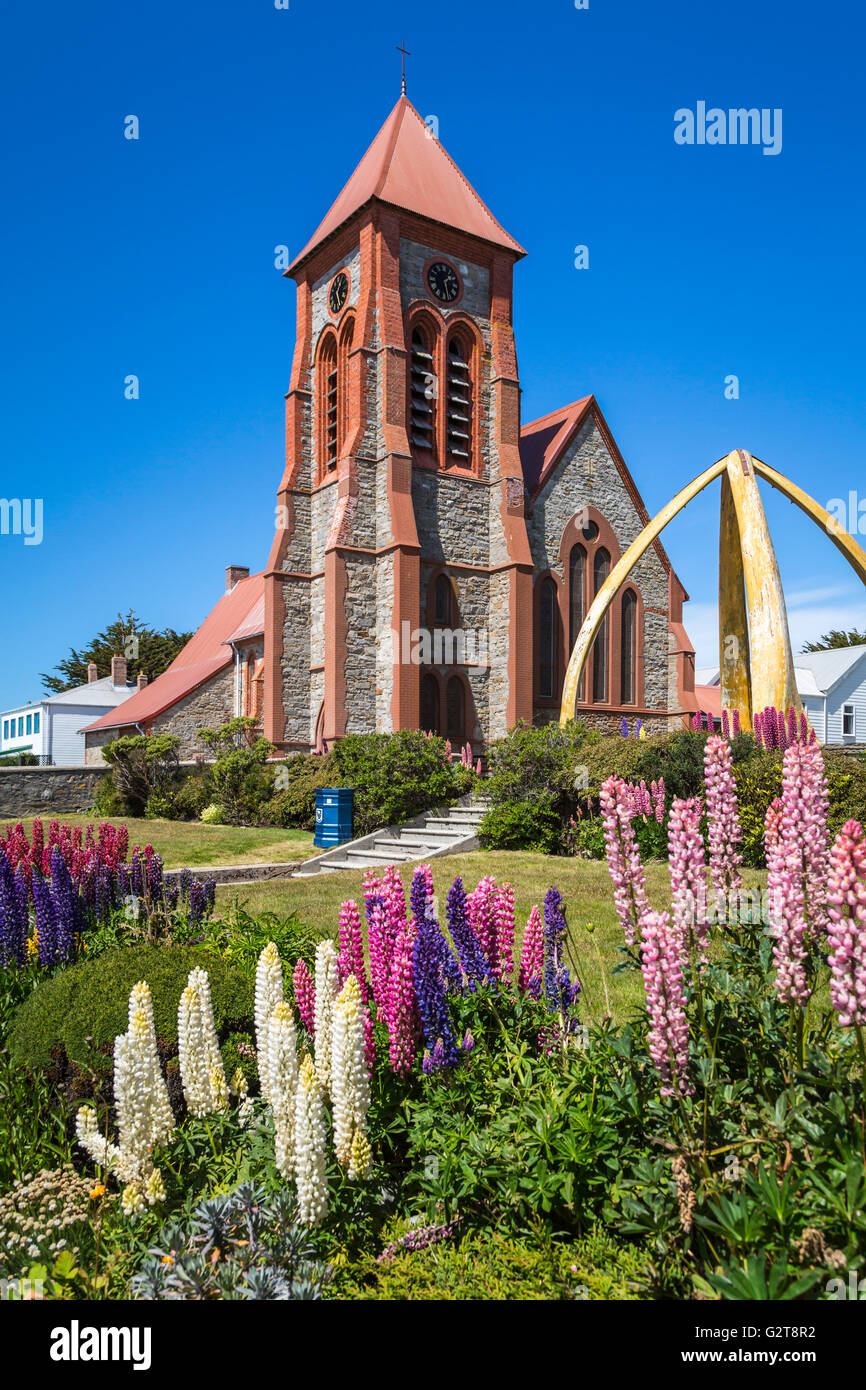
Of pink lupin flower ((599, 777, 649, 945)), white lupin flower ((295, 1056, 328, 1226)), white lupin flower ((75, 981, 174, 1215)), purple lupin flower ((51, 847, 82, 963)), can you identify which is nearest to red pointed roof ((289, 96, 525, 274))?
purple lupin flower ((51, 847, 82, 963))

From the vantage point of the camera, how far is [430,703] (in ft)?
81.2

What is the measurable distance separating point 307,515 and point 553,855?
52.8ft

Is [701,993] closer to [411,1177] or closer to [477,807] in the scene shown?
[411,1177]

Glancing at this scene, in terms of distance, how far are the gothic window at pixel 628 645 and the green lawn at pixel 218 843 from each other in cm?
1491

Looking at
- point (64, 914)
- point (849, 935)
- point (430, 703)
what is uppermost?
point (430, 703)

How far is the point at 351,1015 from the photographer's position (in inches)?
102

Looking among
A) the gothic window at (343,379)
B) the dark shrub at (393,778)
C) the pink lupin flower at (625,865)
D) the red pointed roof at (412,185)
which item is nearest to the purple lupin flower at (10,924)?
the pink lupin flower at (625,865)

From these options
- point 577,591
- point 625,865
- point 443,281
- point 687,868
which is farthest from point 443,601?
point 687,868

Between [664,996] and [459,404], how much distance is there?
84.4 feet

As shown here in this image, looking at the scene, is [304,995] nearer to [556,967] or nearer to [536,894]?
[556,967]

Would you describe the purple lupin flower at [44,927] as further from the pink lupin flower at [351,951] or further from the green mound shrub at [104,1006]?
the pink lupin flower at [351,951]

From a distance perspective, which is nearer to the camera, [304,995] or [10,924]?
[304,995]
